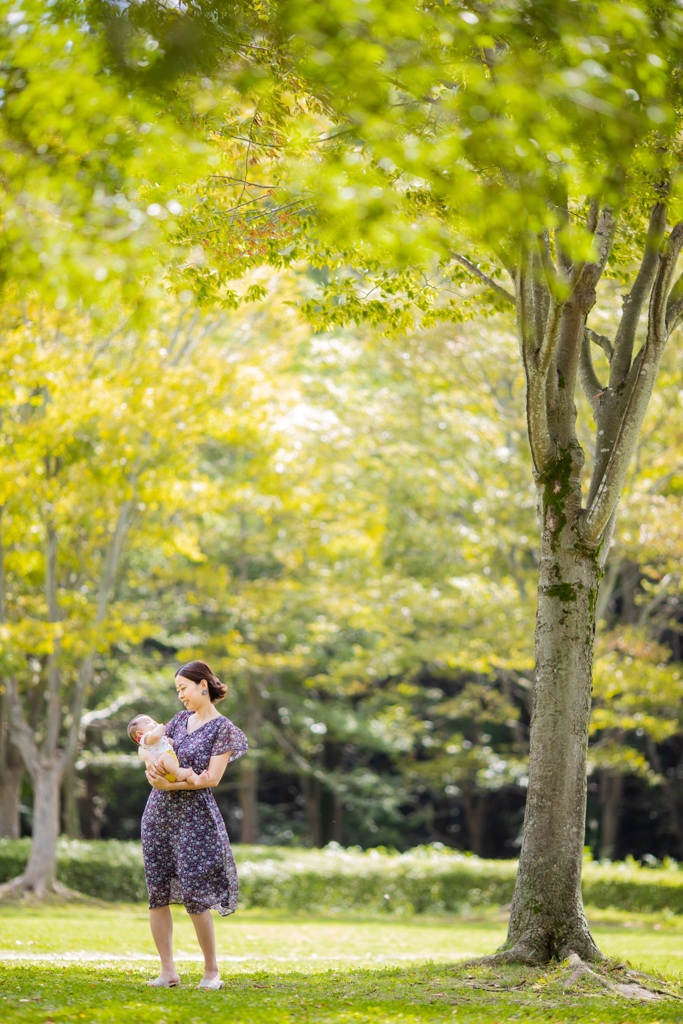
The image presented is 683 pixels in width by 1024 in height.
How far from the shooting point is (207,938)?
5.79m

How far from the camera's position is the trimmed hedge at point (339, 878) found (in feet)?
57.0

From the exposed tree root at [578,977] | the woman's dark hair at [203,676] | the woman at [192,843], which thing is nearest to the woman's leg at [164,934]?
the woman at [192,843]

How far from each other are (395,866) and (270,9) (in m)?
14.6

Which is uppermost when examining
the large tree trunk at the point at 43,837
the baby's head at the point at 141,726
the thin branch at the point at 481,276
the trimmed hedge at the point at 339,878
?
the thin branch at the point at 481,276

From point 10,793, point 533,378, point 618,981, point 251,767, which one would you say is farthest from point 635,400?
point 251,767

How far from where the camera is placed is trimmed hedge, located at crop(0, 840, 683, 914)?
17375mm

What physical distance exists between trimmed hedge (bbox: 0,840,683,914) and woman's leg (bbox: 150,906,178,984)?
12022mm

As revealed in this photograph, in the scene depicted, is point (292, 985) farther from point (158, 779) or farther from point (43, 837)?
point (43, 837)

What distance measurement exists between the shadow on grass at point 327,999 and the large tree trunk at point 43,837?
8894 millimetres

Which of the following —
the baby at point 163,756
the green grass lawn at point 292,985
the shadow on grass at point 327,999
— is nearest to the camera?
the shadow on grass at point 327,999

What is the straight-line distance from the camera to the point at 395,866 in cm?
1822

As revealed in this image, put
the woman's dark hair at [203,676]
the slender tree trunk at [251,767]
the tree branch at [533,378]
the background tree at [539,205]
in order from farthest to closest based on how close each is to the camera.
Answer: the slender tree trunk at [251,767]
the tree branch at [533,378]
the woman's dark hair at [203,676]
the background tree at [539,205]

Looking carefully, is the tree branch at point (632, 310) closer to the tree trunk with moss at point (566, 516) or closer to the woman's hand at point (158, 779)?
the tree trunk with moss at point (566, 516)

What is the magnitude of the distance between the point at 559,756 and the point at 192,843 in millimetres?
2398
